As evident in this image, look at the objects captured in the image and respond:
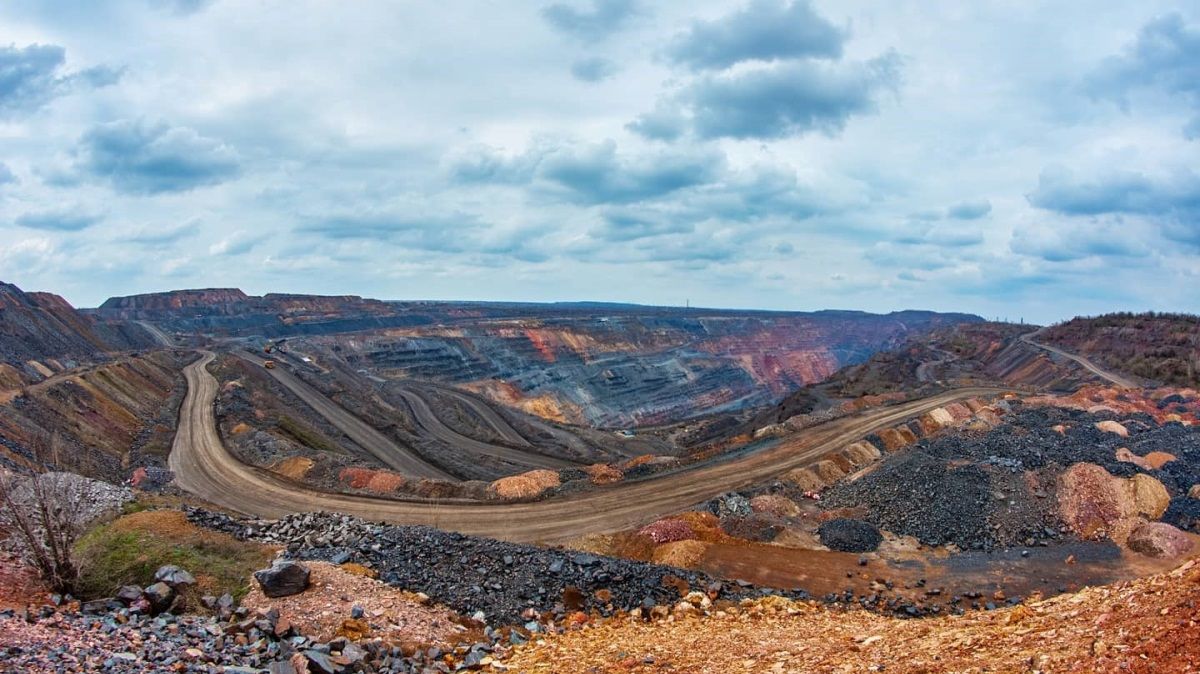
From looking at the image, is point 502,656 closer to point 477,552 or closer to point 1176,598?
point 477,552

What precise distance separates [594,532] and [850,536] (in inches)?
408

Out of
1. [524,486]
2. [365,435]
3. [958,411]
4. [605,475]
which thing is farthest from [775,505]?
[365,435]

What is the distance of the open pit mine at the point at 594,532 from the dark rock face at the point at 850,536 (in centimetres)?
11

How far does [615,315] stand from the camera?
180625mm

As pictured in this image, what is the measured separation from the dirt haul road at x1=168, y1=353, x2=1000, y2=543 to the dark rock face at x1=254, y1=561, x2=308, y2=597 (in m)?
13.8

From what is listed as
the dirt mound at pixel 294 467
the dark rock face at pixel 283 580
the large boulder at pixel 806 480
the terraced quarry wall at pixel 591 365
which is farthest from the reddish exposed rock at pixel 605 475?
the terraced quarry wall at pixel 591 365

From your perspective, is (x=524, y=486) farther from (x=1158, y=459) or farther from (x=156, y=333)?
(x=156, y=333)

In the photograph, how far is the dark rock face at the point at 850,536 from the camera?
25625 millimetres

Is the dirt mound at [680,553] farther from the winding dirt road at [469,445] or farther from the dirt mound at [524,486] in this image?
the winding dirt road at [469,445]

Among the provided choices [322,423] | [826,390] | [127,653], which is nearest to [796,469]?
[127,653]

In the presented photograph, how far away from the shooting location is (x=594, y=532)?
95.6 feet

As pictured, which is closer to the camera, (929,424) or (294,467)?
(294,467)

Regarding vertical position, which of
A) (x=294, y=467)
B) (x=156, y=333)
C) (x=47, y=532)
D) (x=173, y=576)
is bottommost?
(x=294, y=467)

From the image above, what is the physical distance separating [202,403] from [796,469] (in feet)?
174
